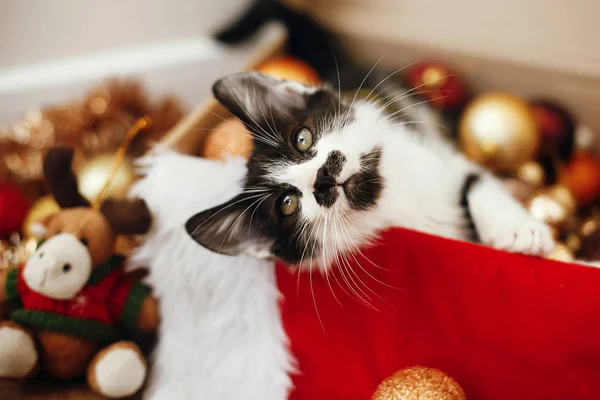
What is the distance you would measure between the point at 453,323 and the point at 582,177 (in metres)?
0.73

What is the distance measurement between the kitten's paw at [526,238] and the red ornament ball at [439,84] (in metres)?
0.60

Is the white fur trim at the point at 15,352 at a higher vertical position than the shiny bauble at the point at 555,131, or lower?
lower

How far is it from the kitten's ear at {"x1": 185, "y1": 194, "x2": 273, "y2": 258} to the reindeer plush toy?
0.19 m

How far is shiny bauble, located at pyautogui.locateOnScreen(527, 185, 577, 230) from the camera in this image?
1127mm

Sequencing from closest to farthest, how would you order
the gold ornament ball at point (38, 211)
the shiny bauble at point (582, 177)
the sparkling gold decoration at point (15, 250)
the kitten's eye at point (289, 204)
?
the kitten's eye at point (289, 204), the sparkling gold decoration at point (15, 250), the gold ornament ball at point (38, 211), the shiny bauble at point (582, 177)

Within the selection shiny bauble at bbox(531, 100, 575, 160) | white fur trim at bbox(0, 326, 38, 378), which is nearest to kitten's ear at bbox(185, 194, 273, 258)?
white fur trim at bbox(0, 326, 38, 378)

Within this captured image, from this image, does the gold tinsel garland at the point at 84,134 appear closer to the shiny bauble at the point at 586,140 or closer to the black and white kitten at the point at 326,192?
the black and white kitten at the point at 326,192

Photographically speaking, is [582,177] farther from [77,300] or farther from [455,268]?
[77,300]

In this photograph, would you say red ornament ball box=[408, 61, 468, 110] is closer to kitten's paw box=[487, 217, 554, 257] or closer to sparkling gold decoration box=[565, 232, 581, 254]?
sparkling gold decoration box=[565, 232, 581, 254]

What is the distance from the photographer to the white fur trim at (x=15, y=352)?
84 centimetres

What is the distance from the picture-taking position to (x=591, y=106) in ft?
4.33

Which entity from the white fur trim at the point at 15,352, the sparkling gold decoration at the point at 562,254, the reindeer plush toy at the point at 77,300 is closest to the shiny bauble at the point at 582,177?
the sparkling gold decoration at the point at 562,254

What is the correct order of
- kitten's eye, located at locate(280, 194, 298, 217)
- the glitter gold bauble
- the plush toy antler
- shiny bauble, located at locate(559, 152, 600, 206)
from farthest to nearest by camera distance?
Result: shiny bauble, located at locate(559, 152, 600, 206) → the plush toy antler → kitten's eye, located at locate(280, 194, 298, 217) → the glitter gold bauble

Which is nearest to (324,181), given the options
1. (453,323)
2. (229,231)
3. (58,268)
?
(229,231)
